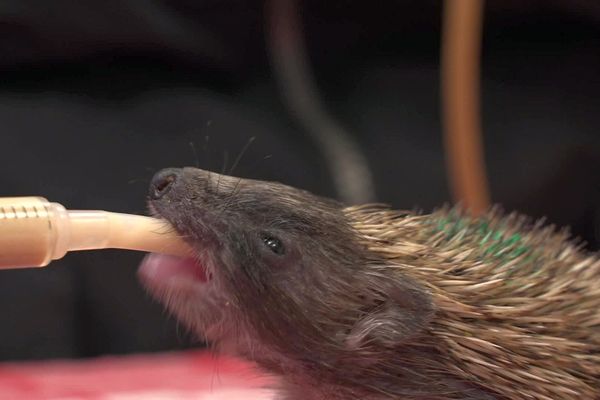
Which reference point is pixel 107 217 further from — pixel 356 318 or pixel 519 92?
pixel 519 92

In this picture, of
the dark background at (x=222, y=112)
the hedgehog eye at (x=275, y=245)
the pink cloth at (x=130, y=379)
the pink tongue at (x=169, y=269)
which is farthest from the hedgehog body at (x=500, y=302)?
the dark background at (x=222, y=112)

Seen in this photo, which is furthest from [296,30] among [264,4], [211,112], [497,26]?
[497,26]

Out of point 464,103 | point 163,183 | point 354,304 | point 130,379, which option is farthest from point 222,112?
point 354,304

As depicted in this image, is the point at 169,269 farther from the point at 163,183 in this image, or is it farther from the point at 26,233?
Result: the point at 26,233

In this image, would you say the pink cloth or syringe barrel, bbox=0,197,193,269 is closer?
syringe barrel, bbox=0,197,193,269

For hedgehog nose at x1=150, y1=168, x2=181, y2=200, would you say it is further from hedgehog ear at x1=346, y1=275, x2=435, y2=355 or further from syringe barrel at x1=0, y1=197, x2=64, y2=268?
hedgehog ear at x1=346, y1=275, x2=435, y2=355

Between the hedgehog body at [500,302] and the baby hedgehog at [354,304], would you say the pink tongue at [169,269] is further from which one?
the hedgehog body at [500,302]

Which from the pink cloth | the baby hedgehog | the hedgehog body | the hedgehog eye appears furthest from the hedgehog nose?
the pink cloth

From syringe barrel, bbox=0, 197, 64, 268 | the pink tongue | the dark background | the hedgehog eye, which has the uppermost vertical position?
the dark background
